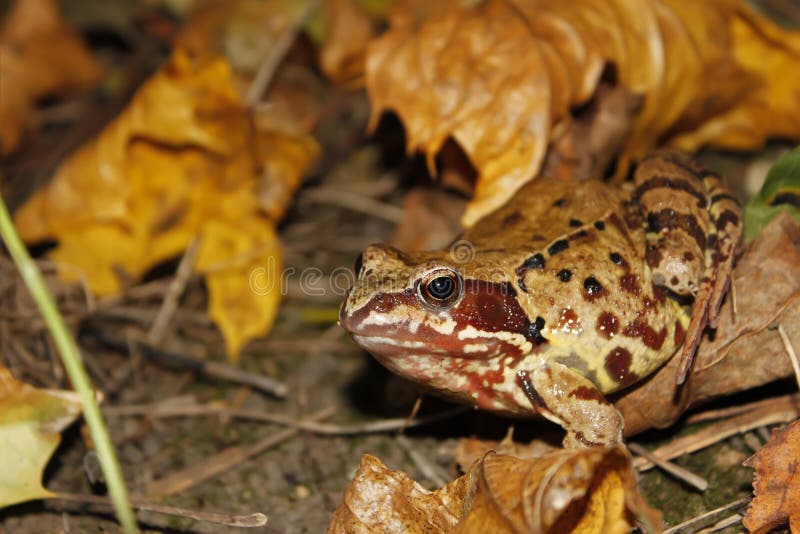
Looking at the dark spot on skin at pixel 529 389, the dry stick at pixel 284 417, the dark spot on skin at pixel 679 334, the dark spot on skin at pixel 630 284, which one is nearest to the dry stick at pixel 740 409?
the dark spot on skin at pixel 679 334

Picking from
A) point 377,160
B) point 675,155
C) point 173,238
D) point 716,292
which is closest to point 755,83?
point 675,155

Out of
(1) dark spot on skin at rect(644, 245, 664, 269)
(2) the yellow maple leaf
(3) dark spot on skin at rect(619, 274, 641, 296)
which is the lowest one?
(2) the yellow maple leaf

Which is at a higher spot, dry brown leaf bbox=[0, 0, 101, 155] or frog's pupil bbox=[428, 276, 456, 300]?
frog's pupil bbox=[428, 276, 456, 300]

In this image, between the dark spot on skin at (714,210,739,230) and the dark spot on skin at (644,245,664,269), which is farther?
the dark spot on skin at (714,210,739,230)

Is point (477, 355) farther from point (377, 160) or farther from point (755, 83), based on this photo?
point (755, 83)

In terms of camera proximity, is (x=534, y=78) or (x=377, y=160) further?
(x=377, y=160)

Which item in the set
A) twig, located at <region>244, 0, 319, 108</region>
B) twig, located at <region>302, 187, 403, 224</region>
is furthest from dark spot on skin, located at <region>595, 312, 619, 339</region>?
Result: twig, located at <region>244, 0, 319, 108</region>

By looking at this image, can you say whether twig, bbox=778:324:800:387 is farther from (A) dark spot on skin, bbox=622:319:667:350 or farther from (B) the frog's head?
(B) the frog's head
